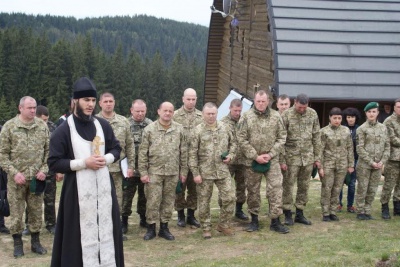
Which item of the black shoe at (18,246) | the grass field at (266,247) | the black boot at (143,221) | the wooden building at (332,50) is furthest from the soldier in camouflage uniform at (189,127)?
the wooden building at (332,50)

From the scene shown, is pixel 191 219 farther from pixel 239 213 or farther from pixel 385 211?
pixel 385 211

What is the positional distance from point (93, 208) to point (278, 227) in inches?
140

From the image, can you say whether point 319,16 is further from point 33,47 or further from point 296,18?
point 33,47

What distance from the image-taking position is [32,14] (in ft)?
470

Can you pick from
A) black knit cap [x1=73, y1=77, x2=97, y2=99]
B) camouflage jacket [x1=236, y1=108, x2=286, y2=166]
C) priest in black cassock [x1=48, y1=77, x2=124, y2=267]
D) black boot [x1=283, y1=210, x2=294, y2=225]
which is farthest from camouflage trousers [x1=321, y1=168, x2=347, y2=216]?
black knit cap [x1=73, y1=77, x2=97, y2=99]

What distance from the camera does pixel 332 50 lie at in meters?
13.9

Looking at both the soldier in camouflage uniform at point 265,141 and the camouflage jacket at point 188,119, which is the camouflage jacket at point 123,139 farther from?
the soldier in camouflage uniform at point 265,141

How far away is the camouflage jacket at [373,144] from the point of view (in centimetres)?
802

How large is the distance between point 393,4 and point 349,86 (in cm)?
346

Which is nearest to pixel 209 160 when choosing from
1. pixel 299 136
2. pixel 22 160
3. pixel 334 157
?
pixel 299 136

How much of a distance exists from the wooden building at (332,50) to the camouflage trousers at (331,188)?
16.5 ft

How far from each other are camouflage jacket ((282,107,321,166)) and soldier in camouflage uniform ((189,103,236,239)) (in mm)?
994

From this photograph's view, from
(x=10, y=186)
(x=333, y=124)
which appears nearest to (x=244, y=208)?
(x=333, y=124)

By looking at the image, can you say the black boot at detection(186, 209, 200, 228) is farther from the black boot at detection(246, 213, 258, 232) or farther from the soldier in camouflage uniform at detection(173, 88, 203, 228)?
the black boot at detection(246, 213, 258, 232)
